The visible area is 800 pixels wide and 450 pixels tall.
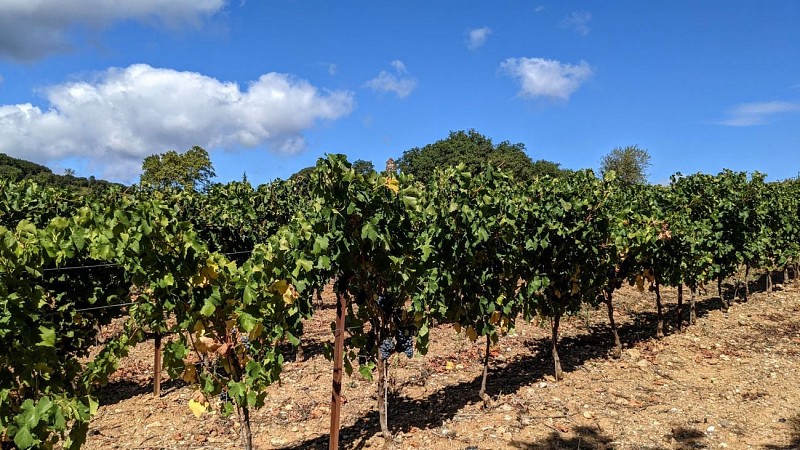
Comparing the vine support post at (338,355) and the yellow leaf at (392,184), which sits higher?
the yellow leaf at (392,184)

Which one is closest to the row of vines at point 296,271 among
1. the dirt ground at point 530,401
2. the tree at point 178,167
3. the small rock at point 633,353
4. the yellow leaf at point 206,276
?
the yellow leaf at point 206,276

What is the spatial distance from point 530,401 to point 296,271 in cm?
412

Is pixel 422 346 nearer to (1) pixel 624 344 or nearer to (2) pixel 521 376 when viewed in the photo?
(2) pixel 521 376

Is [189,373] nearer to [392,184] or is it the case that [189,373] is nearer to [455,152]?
[392,184]

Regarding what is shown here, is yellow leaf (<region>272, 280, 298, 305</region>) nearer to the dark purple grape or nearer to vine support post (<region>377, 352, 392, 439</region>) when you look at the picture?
the dark purple grape

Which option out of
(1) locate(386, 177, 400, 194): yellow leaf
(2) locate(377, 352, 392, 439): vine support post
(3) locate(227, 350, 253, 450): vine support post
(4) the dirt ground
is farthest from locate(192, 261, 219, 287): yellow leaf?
(4) the dirt ground

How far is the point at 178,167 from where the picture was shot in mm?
49125

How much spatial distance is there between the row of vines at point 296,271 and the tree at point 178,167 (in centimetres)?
4088

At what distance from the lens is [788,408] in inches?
268

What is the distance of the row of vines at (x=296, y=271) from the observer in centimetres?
406

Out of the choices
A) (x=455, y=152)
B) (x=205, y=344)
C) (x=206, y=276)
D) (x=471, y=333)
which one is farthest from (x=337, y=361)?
(x=455, y=152)

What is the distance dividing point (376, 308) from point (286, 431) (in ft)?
7.09

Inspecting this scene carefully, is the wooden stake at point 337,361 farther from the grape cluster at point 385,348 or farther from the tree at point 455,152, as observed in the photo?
the tree at point 455,152

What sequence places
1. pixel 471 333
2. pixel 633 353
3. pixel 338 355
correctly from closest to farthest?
pixel 338 355 → pixel 471 333 → pixel 633 353
